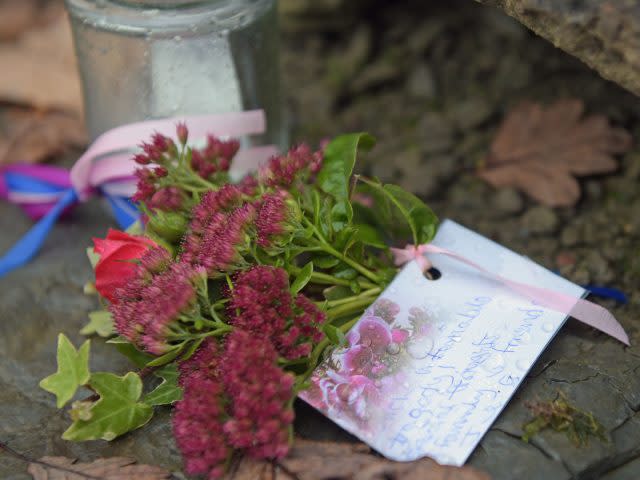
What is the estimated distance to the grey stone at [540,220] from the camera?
6.49ft

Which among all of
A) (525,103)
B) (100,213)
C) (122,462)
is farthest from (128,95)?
(525,103)

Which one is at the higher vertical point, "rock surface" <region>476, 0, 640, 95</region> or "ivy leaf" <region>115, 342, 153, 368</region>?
"rock surface" <region>476, 0, 640, 95</region>

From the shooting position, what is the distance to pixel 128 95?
1.86 meters

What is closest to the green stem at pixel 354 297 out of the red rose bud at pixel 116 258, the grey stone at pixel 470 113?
the red rose bud at pixel 116 258

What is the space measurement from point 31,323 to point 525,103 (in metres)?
1.47

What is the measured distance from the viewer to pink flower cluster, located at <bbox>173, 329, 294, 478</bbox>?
1114mm

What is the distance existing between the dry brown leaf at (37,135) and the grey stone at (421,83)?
3.50 ft

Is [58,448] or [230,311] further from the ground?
[230,311]

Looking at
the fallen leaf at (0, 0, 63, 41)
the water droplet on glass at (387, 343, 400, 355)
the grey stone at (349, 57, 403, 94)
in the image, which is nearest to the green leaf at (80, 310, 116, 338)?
the water droplet on glass at (387, 343, 400, 355)

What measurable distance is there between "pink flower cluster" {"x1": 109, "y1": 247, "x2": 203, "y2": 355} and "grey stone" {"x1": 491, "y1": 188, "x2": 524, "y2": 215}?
1.06 meters

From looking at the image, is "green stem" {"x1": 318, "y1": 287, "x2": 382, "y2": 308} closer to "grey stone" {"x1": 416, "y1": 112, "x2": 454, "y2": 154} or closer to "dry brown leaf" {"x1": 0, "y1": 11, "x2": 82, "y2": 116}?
"grey stone" {"x1": 416, "y1": 112, "x2": 454, "y2": 154}

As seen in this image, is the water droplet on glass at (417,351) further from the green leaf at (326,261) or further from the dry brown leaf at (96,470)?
the dry brown leaf at (96,470)

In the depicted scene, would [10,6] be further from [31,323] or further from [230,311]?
[230,311]

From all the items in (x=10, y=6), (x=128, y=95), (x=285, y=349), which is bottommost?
(x=10, y=6)
